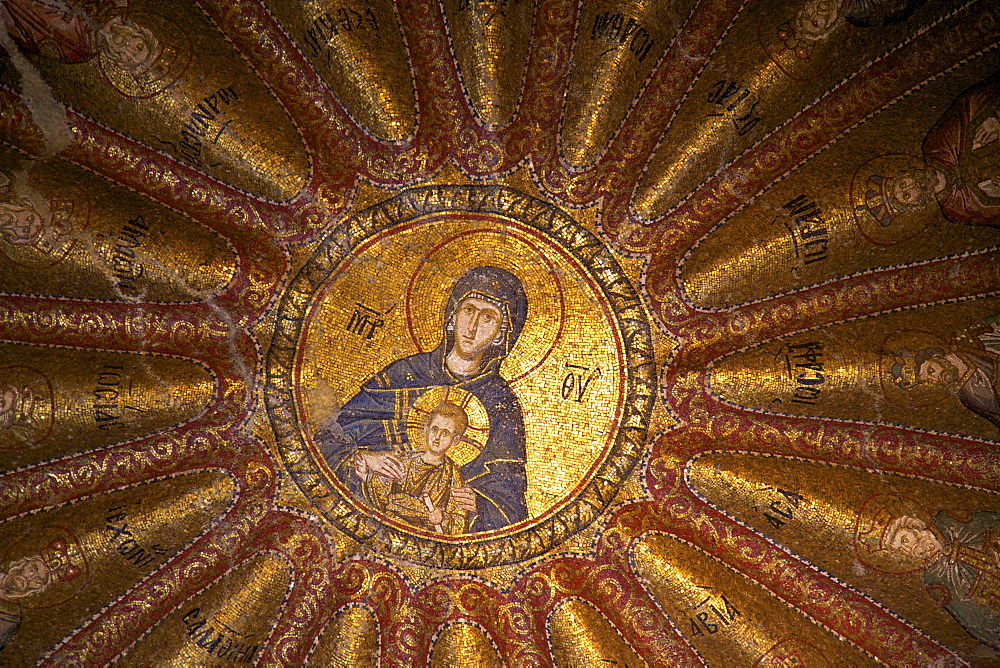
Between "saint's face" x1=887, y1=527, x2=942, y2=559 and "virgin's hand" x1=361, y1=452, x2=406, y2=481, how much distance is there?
13.6 feet

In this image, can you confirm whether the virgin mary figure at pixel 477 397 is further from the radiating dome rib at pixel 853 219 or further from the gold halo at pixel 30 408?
the gold halo at pixel 30 408

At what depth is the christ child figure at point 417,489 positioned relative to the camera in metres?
7.96

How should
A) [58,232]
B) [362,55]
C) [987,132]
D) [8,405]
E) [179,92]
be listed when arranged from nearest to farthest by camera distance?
[987,132] < [8,405] < [58,232] < [179,92] < [362,55]

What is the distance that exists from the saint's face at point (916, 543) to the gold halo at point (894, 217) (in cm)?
228

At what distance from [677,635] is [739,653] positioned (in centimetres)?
53

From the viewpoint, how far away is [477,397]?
7980mm

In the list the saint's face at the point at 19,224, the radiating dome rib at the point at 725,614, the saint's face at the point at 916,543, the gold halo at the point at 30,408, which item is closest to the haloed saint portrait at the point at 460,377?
the radiating dome rib at the point at 725,614

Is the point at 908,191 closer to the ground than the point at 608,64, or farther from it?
closer to the ground

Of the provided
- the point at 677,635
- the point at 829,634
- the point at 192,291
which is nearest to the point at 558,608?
the point at 677,635

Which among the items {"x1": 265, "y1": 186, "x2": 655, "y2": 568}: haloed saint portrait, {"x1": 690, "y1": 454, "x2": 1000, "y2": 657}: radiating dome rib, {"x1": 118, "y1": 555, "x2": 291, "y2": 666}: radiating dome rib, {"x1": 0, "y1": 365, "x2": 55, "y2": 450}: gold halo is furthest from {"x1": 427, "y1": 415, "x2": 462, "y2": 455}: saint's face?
{"x1": 0, "y1": 365, "x2": 55, "y2": 450}: gold halo

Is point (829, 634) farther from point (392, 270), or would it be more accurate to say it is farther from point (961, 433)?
point (392, 270)

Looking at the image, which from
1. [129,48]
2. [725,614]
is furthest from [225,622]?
[129,48]

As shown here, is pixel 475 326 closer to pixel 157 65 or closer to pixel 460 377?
pixel 460 377

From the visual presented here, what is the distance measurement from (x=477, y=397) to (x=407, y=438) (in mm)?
729
